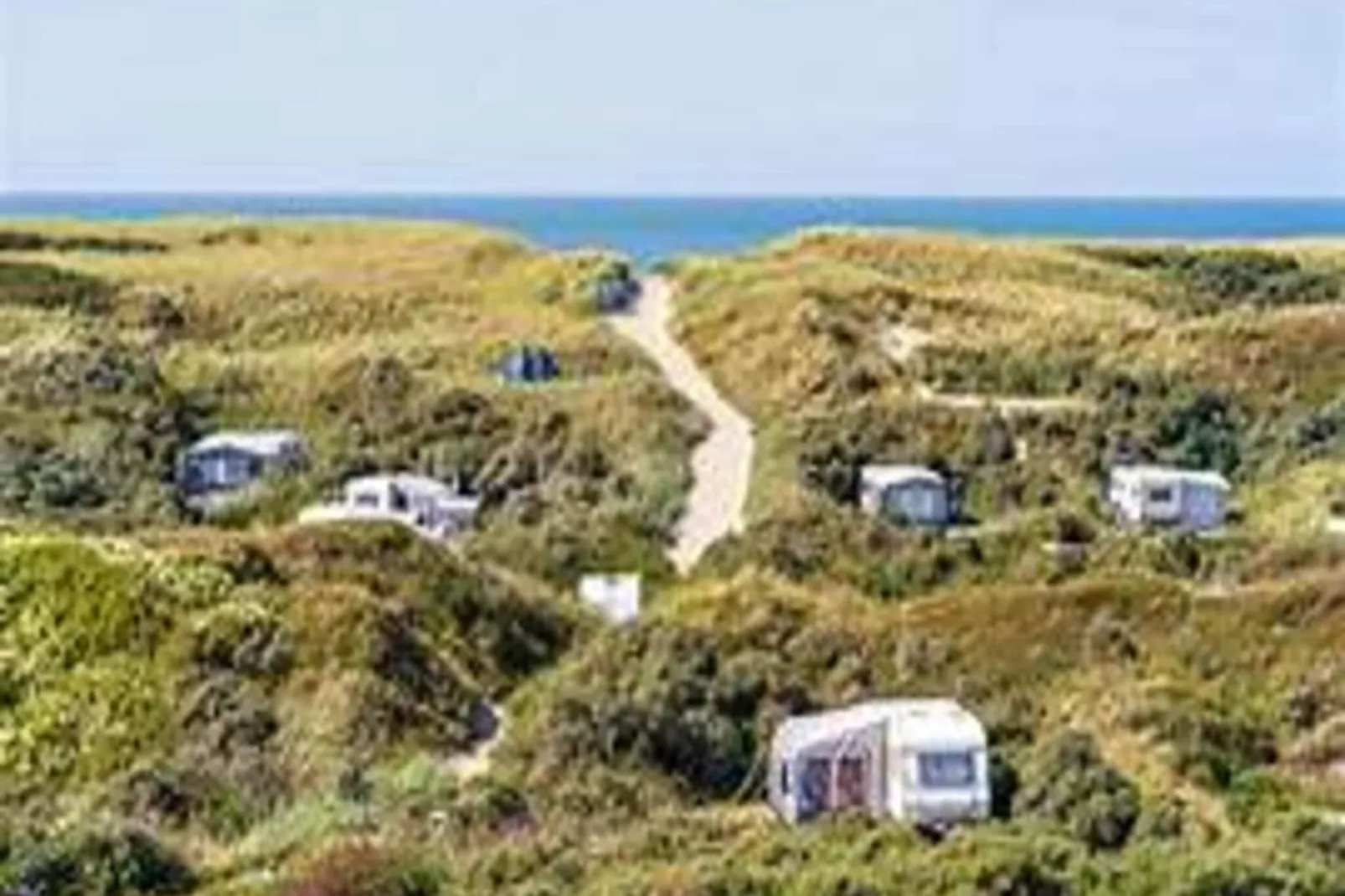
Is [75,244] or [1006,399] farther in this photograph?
[75,244]

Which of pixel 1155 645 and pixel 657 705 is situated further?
pixel 1155 645

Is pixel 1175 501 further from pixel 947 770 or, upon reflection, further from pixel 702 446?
pixel 947 770

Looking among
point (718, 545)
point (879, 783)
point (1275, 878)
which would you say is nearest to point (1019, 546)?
point (718, 545)

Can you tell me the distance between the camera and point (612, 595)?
43188mm

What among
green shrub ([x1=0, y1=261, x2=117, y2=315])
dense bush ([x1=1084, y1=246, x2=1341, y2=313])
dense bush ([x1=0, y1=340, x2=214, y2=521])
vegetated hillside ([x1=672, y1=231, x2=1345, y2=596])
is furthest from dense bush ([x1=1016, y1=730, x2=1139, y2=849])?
dense bush ([x1=1084, y1=246, x2=1341, y2=313])

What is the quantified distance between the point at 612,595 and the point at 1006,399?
21254 mm

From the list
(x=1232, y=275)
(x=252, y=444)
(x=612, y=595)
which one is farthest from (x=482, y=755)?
(x=1232, y=275)

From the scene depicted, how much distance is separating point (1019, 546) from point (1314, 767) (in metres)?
15.6

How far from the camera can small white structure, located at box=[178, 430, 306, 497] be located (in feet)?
183

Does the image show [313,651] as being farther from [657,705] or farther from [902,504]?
[902,504]

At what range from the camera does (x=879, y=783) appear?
30156mm

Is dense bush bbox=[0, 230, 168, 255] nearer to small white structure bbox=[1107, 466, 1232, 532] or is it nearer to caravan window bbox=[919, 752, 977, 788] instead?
small white structure bbox=[1107, 466, 1232, 532]

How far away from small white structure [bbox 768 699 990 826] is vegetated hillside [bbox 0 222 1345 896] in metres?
0.59

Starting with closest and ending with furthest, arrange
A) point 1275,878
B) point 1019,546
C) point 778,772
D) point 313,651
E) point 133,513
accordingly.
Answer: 1. point 1275,878
2. point 778,772
3. point 313,651
4. point 1019,546
5. point 133,513
